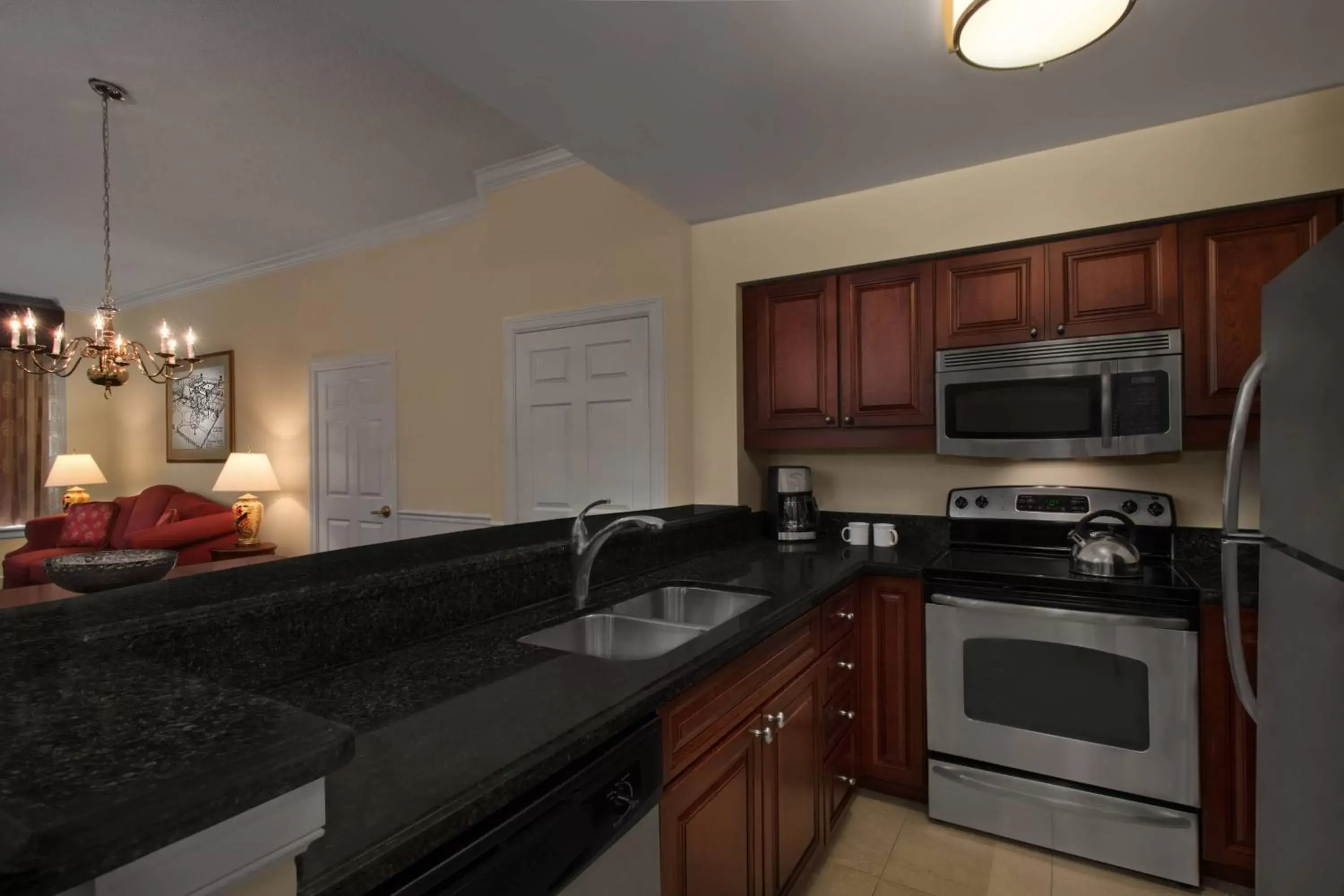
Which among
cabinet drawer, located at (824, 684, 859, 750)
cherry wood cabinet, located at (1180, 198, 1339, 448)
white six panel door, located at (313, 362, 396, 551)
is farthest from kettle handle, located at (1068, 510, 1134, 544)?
white six panel door, located at (313, 362, 396, 551)

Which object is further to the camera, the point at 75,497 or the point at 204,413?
the point at 75,497

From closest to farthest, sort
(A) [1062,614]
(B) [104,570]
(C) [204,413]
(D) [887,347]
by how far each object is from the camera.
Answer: (B) [104,570]
(A) [1062,614]
(D) [887,347]
(C) [204,413]

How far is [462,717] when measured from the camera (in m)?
1.02

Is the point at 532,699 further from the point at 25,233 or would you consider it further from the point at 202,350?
the point at 202,350

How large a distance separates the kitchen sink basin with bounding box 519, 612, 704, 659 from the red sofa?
3.78m

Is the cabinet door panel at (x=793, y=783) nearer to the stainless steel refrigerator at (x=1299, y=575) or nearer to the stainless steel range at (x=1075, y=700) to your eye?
the stainless steel range at (x=1075, y=700)

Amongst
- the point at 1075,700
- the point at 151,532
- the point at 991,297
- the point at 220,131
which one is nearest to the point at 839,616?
the point at 1075,700

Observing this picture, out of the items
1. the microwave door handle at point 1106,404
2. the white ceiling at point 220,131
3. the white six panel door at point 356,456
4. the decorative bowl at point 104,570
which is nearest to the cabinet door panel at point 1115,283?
the microwave door handle at point 1106,404

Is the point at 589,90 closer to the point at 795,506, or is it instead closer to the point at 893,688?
the point at 795,506

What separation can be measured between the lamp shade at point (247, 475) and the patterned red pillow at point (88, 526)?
1470 mm

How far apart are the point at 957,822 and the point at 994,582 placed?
86 cm

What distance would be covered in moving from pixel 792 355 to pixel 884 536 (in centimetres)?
89

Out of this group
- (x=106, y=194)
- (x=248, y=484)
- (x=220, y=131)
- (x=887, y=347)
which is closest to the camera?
(x=887, y=347)

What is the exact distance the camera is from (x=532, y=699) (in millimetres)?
1082
